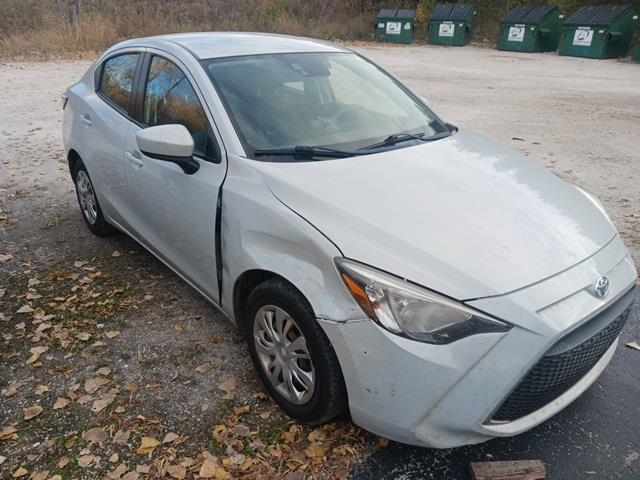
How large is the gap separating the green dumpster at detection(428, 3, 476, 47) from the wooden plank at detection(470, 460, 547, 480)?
23.5 metres

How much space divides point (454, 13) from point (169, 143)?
23.4 m

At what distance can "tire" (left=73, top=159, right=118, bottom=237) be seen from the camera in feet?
14.1

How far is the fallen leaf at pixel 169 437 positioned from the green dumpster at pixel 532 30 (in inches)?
885

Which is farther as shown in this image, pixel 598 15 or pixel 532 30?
pixel 532 30

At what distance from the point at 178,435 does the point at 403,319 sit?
1309 mm

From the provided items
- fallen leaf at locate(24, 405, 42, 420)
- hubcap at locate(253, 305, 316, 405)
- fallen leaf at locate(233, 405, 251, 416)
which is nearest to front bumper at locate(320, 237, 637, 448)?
hubcap at locate(253, 305, 316, 405)

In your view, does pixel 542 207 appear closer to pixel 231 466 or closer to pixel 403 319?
pixel 403 319

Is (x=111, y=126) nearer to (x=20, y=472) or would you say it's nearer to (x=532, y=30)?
(x=20, y=472)

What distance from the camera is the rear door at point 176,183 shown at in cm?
275

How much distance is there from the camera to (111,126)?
369 centimetres

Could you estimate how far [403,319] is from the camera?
1929mm

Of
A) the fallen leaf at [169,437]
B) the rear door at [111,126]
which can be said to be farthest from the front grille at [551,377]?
the rear door at [111,126]

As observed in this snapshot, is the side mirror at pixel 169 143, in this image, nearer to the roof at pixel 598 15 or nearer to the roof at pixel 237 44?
the roof at pixel 237 44

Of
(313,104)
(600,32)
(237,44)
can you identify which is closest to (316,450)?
(313,104)
